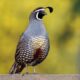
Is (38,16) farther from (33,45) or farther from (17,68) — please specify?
(17,68)

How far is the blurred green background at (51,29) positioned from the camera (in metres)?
14.2

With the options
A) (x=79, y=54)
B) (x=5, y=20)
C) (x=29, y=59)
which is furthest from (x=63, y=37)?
(x=79, y=54)

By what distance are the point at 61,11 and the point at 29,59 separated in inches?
370

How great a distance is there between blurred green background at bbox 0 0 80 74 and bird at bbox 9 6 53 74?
21.6ft

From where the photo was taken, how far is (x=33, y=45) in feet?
21.2

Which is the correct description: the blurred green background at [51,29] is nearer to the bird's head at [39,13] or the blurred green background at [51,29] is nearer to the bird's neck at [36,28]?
the bird's head at [39,13]

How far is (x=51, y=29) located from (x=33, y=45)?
8658mm

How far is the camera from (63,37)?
51.4 feet

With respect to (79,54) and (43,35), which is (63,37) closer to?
(43,35)

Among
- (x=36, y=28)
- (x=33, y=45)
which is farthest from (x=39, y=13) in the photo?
(x=33, y=45)

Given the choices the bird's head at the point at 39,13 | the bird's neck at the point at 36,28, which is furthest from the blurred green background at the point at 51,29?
the bird's neck at the point at 36,28

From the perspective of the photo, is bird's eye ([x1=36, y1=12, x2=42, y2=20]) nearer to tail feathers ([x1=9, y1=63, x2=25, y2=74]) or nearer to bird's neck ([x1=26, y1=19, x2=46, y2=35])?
bird's neck ([x1=26, y1=19, x2=46, y2=35])

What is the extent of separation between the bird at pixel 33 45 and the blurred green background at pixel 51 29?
6594 mm

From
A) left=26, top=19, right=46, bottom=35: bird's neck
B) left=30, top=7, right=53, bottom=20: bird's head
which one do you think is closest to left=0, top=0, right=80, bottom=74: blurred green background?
left=30, top=7, right=53, bottom=20: bird's head
